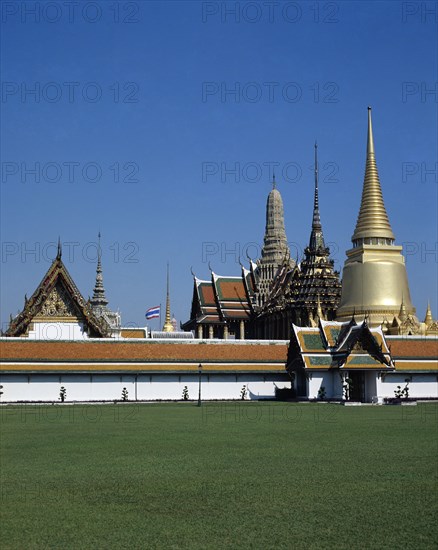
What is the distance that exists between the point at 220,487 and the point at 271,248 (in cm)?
8156

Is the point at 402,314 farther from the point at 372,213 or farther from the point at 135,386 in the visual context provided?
the point at 135,386

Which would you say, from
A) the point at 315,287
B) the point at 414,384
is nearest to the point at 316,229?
the point at 315,287

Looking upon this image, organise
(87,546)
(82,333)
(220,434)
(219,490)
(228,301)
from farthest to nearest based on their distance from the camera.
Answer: (228,301) → (82,333) → (220,434) → (219,490) → (87,546)

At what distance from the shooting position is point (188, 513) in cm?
1216

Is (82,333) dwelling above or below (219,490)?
above

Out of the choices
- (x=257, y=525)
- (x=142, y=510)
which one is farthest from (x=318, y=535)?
(x=142, y=510)

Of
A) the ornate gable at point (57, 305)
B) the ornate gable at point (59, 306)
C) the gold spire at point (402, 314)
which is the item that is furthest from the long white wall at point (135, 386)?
the gold spire at point (402, 314)

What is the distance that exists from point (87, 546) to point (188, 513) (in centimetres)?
214

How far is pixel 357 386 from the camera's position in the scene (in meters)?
47.6

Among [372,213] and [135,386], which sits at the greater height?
[372,213]

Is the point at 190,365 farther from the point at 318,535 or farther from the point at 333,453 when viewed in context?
the point at 318,535

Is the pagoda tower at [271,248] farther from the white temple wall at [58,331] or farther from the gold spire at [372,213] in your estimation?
the white temple wall at [58,331]

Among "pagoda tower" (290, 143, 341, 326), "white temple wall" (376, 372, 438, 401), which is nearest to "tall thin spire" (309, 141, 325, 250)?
"pagoda tower" (290, 143, 341, 326)

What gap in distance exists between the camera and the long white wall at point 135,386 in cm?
4666
